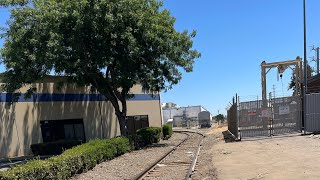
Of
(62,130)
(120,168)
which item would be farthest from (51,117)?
(120,168)

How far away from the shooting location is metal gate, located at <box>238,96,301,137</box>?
88.5 ft

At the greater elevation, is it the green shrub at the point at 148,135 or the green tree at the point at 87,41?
the green tree at the point at 87,41

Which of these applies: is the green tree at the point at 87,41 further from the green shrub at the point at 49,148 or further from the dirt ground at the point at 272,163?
the dirt ground at the point at 272,163

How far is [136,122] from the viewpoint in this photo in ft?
146

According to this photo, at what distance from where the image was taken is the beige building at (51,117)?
2806 centimetres

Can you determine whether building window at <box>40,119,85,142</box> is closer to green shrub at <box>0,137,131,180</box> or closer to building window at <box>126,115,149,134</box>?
building window at <box>126,115,149,134</box>

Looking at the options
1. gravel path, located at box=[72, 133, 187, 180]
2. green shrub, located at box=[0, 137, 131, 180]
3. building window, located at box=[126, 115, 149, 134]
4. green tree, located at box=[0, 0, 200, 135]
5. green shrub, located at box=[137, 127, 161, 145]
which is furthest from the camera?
building window, located at box=[126, 115, 149, 134]

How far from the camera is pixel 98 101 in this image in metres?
37.5

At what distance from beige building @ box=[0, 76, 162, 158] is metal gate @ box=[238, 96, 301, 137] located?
42.9 feet

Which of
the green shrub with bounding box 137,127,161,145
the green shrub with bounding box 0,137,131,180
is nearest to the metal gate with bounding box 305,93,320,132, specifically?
the green shrub with bounding box 0,137,131,180

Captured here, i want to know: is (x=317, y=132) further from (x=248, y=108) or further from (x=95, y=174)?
(x=95, y=174)

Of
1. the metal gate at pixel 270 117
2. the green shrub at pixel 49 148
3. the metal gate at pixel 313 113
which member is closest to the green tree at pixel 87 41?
the green shrub at pixel 49 148

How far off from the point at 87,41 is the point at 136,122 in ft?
62.8

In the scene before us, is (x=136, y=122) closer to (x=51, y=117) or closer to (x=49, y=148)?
(x=51, y=117)
